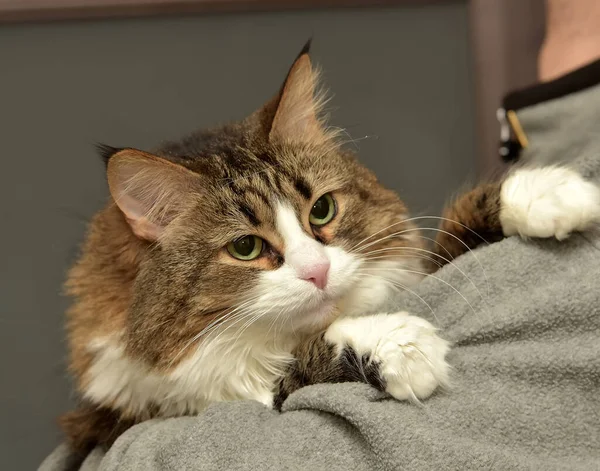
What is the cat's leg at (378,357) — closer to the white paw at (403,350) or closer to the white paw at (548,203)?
the white paw at (403,350)

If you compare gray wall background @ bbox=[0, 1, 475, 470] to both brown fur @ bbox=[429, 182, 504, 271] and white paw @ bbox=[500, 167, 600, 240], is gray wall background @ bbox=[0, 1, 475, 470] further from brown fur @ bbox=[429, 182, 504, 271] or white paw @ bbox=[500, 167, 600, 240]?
white paw @ bbox=[500, 167, 600, 240]

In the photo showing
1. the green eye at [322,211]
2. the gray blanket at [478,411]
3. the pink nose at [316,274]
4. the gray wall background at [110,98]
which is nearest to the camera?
the gray blanket at [478,411]

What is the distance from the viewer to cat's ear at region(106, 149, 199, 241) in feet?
3.25

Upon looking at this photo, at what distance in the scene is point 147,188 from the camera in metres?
1.05

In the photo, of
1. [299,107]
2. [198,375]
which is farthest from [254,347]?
[299,107]

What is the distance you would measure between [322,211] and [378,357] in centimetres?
36

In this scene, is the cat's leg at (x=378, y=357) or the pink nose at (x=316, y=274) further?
the pink nose at (x=316, y=274)

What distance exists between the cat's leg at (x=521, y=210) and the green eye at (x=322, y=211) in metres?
0.28

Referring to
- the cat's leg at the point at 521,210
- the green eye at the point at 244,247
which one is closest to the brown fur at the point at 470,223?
the cat's leg at the point at 521,210

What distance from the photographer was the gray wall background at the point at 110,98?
1.91 meters

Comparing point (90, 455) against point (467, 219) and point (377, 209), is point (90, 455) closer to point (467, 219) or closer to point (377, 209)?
point (377, 209)

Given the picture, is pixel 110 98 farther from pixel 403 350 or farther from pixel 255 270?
pixel 403 350

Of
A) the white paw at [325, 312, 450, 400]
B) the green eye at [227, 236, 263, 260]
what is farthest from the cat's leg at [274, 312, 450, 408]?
the green eye at [227, 236, 263, 260]

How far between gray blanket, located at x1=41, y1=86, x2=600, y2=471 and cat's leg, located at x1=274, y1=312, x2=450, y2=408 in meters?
0.03
